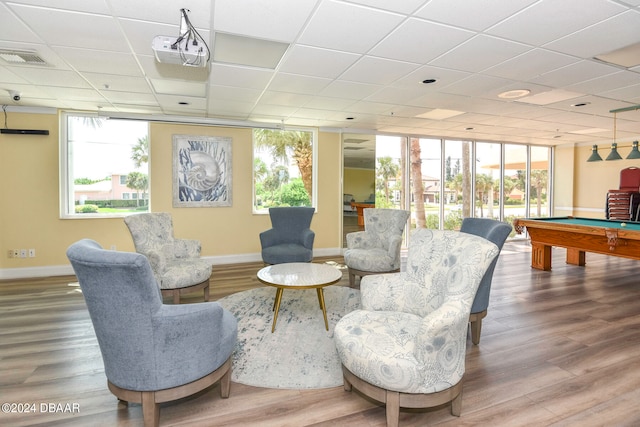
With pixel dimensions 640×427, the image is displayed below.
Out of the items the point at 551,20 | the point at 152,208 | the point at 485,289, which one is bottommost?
the point at 485,289

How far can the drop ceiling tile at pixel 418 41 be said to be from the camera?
2.68 m

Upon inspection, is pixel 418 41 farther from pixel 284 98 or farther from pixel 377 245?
pixel 377 245

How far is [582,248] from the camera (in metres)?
4.95

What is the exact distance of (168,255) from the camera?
4.10 metres

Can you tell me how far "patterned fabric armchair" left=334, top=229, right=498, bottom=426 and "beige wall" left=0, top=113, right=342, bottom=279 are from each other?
4.33 metres

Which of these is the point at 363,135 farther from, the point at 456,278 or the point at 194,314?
the point at 194,314

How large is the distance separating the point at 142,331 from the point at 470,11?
2981 millimetres

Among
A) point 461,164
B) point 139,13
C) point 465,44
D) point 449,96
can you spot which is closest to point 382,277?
point 465,44

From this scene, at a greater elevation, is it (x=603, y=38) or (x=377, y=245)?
(x=603, y=38)

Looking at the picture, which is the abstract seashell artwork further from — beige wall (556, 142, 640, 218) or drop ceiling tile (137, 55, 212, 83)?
beige wall (556, 142, 640, 218)

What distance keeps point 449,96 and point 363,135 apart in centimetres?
272

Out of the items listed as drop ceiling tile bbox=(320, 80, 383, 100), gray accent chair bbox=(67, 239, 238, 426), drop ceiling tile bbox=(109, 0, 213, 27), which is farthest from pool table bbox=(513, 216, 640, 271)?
drop ceiling tile bbox=(109, 0, 213, 27)

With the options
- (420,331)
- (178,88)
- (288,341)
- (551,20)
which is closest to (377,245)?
(288,341)

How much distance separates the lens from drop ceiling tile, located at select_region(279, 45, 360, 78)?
3.15 meters
